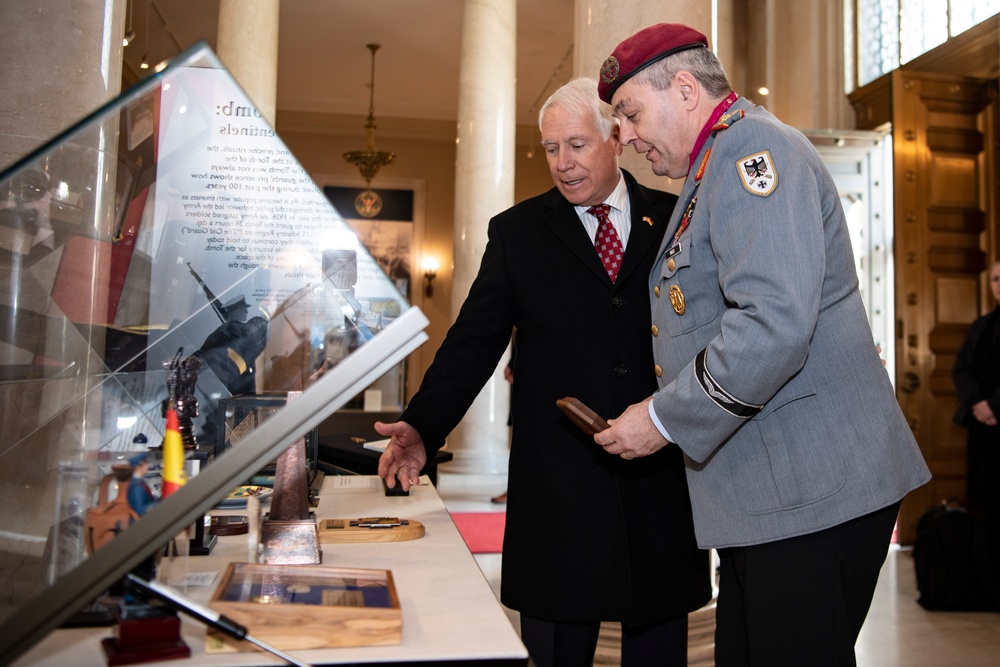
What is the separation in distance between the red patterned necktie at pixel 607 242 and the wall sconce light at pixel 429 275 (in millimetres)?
13211

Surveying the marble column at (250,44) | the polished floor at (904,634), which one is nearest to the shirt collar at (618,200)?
the polished floor at (904,634)

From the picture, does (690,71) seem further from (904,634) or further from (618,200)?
(904,634)

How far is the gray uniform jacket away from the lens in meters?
1.35

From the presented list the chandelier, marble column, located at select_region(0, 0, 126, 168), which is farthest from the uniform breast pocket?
the chandelier

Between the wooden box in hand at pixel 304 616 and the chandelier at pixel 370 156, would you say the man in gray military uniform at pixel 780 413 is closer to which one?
the wooden box in hand at pixel 304 616

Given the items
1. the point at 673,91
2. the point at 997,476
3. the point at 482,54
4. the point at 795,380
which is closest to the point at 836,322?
the point at 795,380

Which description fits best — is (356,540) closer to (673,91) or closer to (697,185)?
(697,185)

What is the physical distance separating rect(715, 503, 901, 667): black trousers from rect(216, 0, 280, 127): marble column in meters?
5.86

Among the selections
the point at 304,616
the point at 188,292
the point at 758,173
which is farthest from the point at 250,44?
the point at 304,616

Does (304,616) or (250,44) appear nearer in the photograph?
(304,616)

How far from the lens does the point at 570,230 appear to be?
6.86 feet

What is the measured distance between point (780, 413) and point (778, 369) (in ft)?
0.42

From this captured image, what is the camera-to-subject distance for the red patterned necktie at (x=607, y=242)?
2068 millimetres

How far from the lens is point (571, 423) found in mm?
1990
